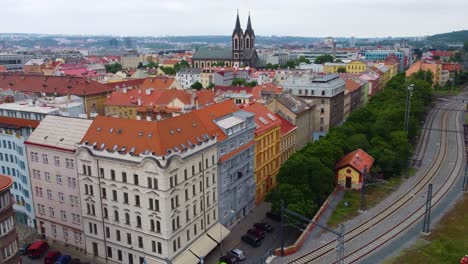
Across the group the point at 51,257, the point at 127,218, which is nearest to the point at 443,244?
the point at 127,218

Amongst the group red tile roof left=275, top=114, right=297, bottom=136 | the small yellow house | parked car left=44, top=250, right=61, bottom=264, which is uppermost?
red tile roof left=275, top=114, right=297, bottom=136

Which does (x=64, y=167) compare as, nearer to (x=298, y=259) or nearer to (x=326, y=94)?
(x=298, y=259)

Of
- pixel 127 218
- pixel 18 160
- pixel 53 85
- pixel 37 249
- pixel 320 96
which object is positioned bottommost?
pixel 37 249

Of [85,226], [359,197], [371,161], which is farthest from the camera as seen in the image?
[371,161]

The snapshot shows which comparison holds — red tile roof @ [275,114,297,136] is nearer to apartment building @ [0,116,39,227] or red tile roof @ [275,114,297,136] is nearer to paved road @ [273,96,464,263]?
paved road @ [273,96,464,263]

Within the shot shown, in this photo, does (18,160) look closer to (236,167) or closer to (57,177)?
(57,177)

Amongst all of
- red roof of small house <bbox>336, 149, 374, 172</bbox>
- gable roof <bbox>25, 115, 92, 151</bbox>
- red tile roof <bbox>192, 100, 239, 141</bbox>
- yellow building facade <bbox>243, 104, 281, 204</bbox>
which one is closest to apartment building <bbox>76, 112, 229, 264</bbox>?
red tile roof <bbox>192, 100, 239, 141</bbox>

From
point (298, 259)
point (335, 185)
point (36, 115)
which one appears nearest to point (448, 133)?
point (335, 185)
